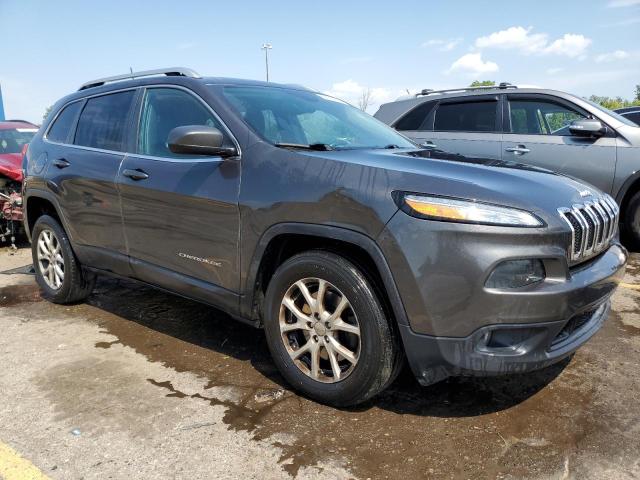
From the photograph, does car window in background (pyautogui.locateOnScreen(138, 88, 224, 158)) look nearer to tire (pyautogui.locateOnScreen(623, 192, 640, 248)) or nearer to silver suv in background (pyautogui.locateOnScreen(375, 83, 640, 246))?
silver suv in background (pyautogui.locateOnScreen(375, 83, 640, 246))

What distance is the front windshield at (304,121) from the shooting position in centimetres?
312

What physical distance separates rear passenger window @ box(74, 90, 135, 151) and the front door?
0.77ft

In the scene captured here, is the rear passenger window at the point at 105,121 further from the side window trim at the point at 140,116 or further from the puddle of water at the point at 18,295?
the puddle of water at the point at 18,295

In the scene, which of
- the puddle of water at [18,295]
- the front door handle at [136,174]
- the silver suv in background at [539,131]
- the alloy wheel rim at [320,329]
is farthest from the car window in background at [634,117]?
the puddle of water at [18,295]

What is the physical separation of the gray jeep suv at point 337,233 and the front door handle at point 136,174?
0.01 meters

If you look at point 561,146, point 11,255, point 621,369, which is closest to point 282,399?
point 621,369

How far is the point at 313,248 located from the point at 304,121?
1.04 meters

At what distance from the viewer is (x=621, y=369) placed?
10.3 ft

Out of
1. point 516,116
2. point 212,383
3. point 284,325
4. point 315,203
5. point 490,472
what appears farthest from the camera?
point 516,116

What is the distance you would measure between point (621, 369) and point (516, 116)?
3.86m

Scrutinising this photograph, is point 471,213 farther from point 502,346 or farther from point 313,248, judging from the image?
point 313,248

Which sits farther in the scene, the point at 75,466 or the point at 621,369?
the point at 621,369

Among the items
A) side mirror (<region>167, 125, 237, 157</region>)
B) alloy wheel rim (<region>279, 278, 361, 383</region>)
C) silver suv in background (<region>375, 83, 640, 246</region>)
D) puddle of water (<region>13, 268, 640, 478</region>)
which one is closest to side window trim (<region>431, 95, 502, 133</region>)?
silver suv in background (<region>375, 83, 640, 246</region>)

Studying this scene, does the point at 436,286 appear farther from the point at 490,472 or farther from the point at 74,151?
the point at 74,151
